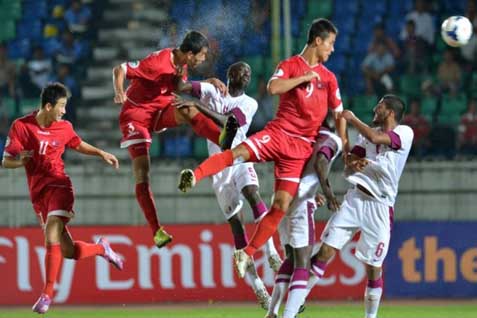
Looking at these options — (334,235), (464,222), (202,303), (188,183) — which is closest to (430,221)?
(464,222)

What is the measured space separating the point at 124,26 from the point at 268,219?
8.97m

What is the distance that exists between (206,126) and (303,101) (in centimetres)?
131

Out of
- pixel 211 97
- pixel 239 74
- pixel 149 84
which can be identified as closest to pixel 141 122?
pixel 149 84

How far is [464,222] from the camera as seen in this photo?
49.5 ft

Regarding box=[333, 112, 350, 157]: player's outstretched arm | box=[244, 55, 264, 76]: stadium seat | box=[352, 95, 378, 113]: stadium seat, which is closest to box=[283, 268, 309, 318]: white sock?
box=[333, 112, 350, 157]: player's outstretched arm

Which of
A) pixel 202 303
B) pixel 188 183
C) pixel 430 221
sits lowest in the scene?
pixel 202 303

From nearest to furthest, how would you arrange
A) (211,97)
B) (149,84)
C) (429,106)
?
→ (149,84)
(211,97)
(429,106)

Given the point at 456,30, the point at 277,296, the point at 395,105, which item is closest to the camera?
the point at 277,296

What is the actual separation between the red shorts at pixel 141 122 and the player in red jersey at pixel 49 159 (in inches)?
12.3

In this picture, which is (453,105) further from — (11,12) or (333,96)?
(11,12)

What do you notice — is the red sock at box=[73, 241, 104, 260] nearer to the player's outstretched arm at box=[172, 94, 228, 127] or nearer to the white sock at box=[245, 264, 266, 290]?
the white sock at box=[245, 264, 266, 290]

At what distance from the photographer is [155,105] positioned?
11.7 m

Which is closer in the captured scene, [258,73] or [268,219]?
[268,219]

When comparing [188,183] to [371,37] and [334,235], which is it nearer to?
[334,235]
